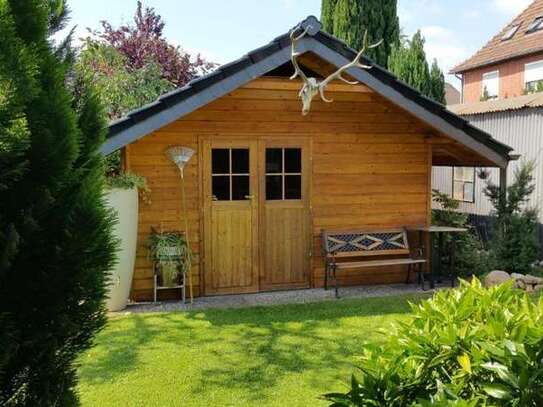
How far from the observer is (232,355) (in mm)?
5348

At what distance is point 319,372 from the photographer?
16.0ft

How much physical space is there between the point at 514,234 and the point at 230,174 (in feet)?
15.9

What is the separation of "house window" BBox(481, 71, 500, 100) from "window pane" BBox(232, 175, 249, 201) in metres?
18.3

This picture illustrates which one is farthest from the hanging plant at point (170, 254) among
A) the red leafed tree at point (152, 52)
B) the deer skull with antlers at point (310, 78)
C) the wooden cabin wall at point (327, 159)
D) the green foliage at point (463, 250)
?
the red leafed tree at point (152, 52)

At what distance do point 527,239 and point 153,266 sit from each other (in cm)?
601

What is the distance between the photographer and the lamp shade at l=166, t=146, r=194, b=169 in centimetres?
716

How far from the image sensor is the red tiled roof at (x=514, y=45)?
68.9 ft

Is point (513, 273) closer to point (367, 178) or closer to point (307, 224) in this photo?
point (367, 178)

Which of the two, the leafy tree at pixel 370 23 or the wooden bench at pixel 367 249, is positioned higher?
the leafy tree at pixel 370 23

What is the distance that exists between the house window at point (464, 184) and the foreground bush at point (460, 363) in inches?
511

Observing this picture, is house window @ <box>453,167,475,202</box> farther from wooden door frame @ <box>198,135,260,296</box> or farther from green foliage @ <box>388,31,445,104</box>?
wooden door frame @ <box>198,135,260,296</box>

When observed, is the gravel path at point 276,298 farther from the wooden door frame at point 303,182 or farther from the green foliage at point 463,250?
the green foliage at point 463,250

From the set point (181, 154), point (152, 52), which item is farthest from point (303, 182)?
point (152, 52)

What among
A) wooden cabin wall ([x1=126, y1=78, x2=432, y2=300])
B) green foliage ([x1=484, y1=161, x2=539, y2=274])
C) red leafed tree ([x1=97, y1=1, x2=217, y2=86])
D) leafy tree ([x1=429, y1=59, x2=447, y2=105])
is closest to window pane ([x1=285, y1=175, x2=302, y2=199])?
wooden cabin wall ([x1=126, y1=78, x2=432, y2=300])
